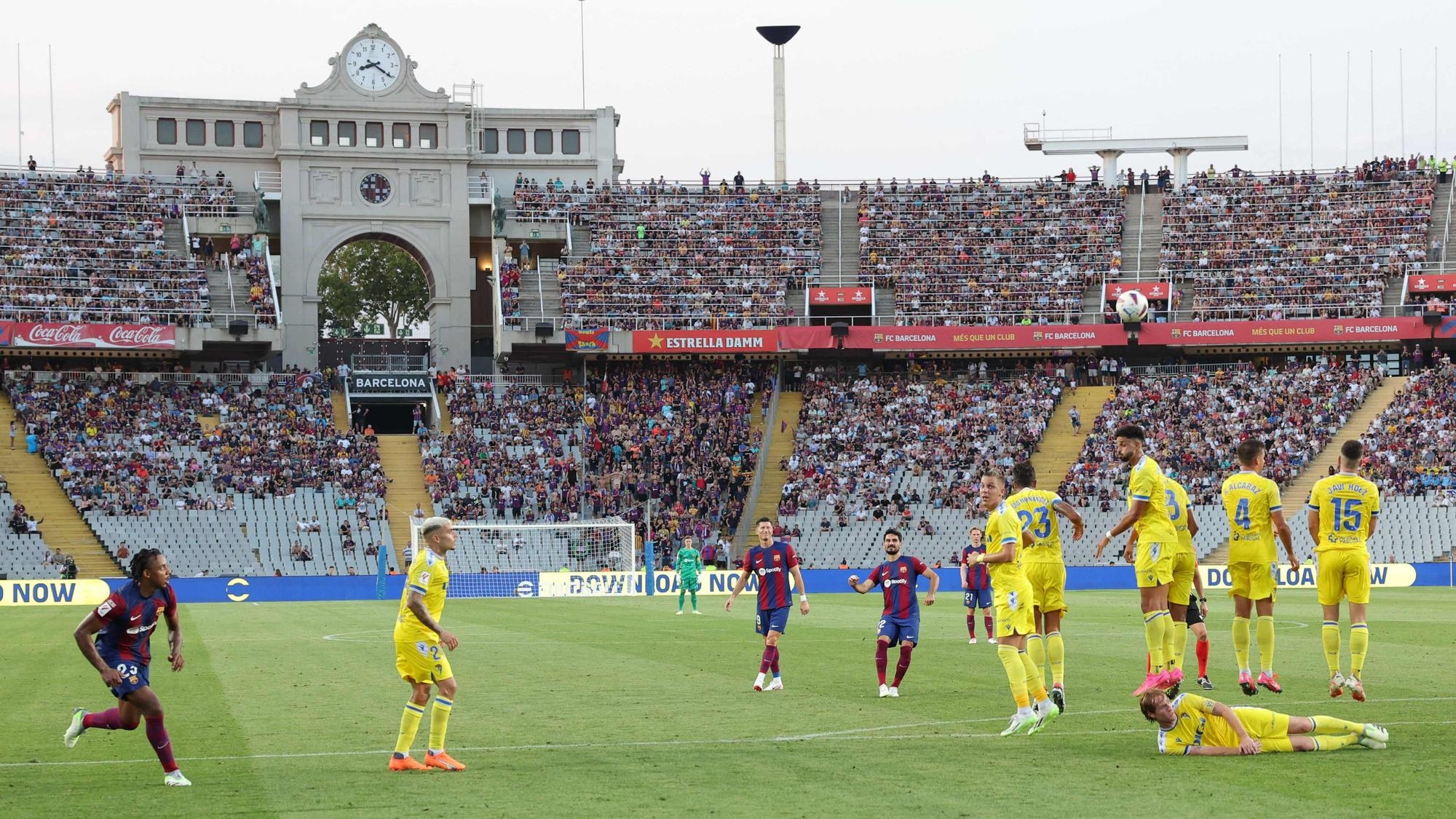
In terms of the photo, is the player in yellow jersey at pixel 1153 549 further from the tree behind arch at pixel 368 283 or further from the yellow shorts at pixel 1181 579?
the tree behind arch at pixel 368 283

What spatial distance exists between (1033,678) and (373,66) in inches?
2458

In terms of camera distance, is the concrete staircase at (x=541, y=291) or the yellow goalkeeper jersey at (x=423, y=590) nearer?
the yellow goalkeeper jersey at (x=423, y=590)

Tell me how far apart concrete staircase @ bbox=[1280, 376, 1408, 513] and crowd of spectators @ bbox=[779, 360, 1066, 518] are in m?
8.92

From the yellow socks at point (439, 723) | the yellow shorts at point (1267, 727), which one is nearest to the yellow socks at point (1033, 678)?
the yellow shorts at point (1267, 727)

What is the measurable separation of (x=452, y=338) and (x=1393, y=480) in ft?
126

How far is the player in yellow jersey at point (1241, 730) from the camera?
40.4 feet

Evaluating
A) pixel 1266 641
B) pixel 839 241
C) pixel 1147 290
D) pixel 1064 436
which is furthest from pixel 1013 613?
pixel 839 241

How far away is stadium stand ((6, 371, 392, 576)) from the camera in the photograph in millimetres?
52469

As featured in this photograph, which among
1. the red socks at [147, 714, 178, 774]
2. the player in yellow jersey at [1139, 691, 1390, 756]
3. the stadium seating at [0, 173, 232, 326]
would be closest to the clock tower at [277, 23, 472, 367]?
the stadium seating at [0, 173, 232, 326]

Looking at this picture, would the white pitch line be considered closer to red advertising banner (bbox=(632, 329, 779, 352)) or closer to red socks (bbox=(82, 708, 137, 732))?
red socks (bbox=(82, 708, 137, 732))

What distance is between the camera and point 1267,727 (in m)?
12.4

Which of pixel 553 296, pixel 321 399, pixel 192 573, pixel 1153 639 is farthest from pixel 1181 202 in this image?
pixel 1153 639

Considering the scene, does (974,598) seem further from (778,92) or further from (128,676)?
(778,92)

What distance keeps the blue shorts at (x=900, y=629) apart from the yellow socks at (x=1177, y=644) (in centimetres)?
313
